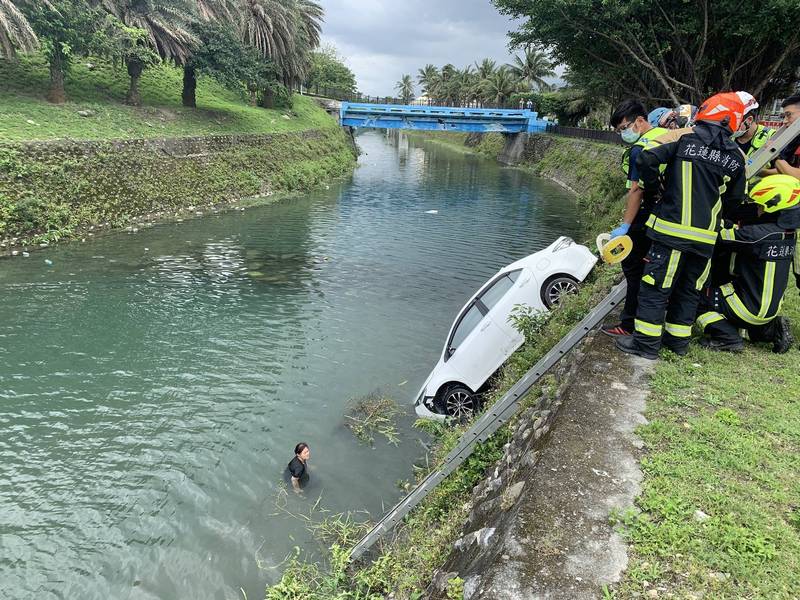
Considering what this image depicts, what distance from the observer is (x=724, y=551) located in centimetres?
291

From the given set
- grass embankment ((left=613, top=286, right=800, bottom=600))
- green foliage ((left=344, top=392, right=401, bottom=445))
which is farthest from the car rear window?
grass embankment ((left=613, top=286, right=800, bottom=600))

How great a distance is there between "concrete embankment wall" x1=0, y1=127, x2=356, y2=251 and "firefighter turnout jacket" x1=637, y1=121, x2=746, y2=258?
16691 mm

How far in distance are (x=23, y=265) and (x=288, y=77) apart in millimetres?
26909

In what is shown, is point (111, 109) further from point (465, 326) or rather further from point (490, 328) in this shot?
point (490, 328)

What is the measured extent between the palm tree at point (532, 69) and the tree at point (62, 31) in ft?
178

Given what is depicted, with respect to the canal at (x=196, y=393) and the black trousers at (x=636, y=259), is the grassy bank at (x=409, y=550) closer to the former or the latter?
the canal at (x=196, y=393)

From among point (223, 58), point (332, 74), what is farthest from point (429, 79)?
point (223, 58)

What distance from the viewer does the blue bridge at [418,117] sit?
42.6 m

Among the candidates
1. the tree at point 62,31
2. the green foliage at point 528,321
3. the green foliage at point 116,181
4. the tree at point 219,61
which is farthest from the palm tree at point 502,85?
the green foliage at point 528,321

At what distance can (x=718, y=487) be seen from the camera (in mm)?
3398

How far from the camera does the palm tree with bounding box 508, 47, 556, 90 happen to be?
207 feet

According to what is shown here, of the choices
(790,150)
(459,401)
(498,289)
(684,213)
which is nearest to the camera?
(684,213)

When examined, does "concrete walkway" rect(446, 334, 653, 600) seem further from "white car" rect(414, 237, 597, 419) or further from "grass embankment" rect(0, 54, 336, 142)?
"grass embankment" rect(0, 54, 336, 142)

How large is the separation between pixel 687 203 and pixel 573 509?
3.01 meters
